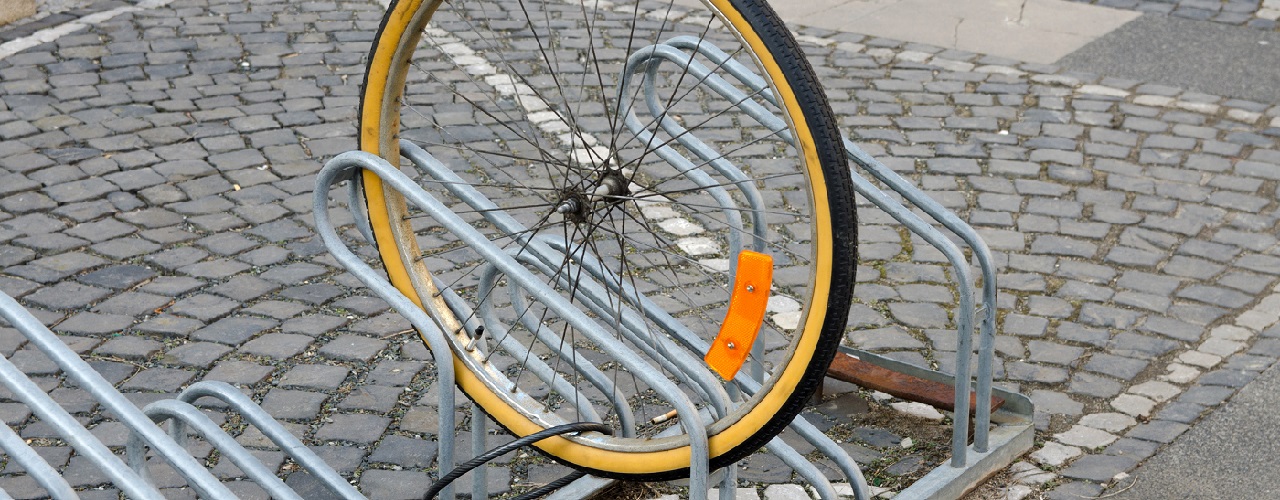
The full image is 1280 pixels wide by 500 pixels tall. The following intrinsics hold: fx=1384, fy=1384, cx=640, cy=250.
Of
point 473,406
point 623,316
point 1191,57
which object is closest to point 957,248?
point 623,316

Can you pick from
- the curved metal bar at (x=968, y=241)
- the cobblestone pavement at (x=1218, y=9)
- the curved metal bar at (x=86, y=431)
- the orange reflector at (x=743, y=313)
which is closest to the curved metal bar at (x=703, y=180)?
the curved metal bar at (x=968, y=241)

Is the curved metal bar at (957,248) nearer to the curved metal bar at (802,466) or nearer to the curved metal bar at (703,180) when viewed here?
the curved metal bar at (703,180)

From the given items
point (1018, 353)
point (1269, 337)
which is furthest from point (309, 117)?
point (1269, 337)

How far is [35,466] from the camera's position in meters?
2.44

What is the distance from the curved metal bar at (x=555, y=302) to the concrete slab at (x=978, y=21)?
5.34 m

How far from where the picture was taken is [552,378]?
312cm

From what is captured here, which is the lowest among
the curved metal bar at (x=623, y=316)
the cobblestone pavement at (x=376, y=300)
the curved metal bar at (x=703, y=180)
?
the cobblestone pavement at (x=376, y=300)

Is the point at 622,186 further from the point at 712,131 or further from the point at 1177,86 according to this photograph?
the point at 1177,86

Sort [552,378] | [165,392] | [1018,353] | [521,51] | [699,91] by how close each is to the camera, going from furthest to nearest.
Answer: [521,51]
[699,91]
[1018,353]
[165,392]
[552,378]

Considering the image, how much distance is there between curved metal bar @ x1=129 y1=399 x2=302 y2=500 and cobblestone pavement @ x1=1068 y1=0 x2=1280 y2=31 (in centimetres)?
691

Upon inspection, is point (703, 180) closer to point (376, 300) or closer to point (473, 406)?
point (473, 406)

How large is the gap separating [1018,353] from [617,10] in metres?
4.25

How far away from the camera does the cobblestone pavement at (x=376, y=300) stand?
4109mm

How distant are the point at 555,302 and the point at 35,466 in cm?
98
